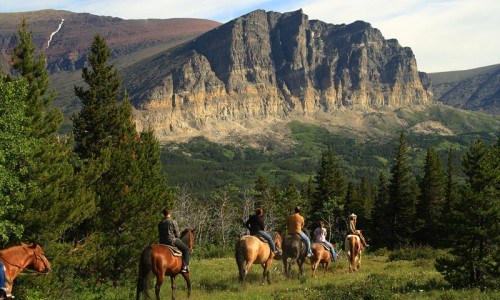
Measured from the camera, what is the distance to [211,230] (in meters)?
83.6

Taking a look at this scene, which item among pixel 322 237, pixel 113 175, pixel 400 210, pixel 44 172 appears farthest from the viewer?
pixel 400 210

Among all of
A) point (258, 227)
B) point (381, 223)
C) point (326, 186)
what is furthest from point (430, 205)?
point (258, 227)

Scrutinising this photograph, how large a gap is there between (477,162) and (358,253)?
11.0 metres

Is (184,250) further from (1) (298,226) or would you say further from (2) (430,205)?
(2) (430,205)

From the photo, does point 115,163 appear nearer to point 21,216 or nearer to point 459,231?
point 21,216

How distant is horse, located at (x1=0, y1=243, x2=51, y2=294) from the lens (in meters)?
13.8

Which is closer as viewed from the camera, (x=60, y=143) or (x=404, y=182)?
(x=60, y=143)

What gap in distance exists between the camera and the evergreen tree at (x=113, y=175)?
24781mm

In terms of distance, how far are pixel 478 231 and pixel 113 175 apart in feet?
60.2

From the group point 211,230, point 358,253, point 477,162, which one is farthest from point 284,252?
point 211,230

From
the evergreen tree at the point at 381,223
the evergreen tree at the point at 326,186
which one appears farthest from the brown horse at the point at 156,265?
the evergreen tree at the point at 326,186

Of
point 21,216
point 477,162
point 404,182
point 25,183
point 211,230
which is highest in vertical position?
point 477,162

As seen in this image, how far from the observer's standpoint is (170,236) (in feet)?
59.4

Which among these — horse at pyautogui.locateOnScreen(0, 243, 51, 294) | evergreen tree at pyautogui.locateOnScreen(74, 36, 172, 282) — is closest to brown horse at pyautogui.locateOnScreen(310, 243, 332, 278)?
evergreen tree at pyautogui.locateOnScreen(74, 36, 172, 282)
